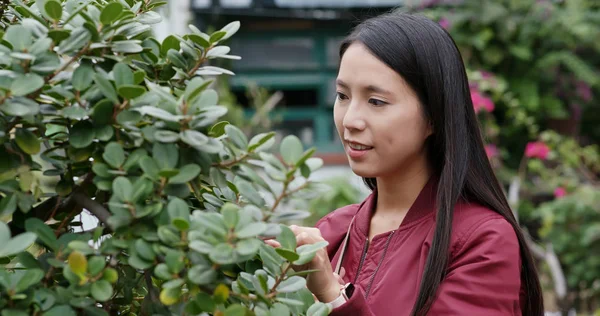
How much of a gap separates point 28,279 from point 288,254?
345 mm

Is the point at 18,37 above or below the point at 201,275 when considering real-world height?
above

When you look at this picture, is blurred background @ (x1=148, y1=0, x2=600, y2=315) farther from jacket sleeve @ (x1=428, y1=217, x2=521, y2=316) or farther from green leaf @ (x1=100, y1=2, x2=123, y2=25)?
green leaf @ (x1=100, y1=2, x2=123, y2=25)

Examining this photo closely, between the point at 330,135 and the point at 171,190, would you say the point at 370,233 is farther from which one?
the point at 330,135

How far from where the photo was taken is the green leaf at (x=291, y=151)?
1126 mm

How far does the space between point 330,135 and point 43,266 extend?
6.55m

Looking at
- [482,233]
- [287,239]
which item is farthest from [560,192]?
[287,239]

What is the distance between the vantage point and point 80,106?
116cm

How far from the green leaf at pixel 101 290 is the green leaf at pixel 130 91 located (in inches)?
9.9

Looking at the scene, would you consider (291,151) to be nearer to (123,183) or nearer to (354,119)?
(123,183)

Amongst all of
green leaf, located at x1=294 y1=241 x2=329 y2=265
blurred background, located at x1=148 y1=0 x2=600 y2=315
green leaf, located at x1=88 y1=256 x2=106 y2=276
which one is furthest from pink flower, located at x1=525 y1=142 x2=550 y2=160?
green leaf, located at x1=88 y1=256 x2=106 y2=276

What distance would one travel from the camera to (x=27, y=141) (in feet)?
3.76

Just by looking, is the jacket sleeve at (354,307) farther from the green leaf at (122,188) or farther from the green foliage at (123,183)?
the green leaf at (122,188)

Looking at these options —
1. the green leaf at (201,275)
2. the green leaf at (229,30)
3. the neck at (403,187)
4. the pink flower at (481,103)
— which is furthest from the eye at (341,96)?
the pink flower at (481,103)

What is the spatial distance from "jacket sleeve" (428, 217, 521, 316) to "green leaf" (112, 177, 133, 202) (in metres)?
0.88
